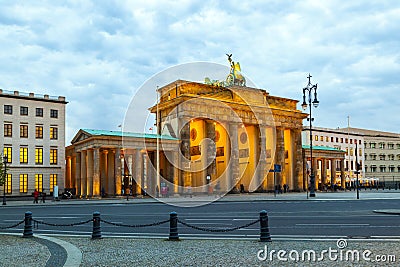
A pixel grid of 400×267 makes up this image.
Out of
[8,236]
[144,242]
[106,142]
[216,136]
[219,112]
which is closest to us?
[144,242]

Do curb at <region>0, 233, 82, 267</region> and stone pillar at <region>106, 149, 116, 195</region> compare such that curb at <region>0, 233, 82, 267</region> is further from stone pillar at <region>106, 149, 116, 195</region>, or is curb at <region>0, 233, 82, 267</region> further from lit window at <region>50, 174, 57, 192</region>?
lit window at <region>50, 174, 57, 192</region>

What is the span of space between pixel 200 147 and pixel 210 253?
64.7m

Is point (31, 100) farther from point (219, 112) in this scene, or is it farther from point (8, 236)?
point (8, 236)

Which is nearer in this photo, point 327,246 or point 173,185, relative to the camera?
point 327,246

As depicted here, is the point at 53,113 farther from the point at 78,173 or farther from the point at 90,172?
the point at 90,172

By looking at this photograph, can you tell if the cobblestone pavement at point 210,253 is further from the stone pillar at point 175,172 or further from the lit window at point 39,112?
the lit window at point 39,112

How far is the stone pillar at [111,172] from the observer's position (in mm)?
67625

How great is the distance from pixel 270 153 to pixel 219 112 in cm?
1471

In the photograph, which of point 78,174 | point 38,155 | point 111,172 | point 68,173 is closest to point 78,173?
point 78,174

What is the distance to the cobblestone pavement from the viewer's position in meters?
10.7

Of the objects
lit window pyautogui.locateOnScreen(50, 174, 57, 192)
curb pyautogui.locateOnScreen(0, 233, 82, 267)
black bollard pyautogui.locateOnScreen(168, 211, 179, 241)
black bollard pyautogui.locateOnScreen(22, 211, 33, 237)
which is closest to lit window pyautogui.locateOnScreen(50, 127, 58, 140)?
lit window pyautogui.locateOnScreen(50, 174, 57, 192)

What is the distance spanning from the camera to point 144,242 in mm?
14727

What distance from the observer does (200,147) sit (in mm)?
76875

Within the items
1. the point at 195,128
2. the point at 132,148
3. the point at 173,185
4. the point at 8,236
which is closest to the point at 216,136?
the point at 195,128
